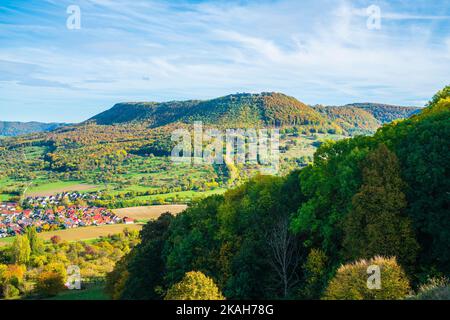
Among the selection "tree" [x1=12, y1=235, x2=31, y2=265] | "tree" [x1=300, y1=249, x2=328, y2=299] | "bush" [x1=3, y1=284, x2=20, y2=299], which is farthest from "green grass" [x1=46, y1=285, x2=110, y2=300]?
"tree" [x1=300, y1=249, x2=328, y2=299]

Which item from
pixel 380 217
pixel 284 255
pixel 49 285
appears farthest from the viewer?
pixel 49 285

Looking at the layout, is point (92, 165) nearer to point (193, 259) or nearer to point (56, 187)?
point (56, 187)

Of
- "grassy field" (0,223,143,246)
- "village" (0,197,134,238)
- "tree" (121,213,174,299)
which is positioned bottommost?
"grassy field" (0,223,143,246)

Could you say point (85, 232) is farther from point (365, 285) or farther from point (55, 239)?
point (365, 285)

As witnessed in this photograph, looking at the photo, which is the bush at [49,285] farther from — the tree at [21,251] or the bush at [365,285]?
the bush at [365,285]

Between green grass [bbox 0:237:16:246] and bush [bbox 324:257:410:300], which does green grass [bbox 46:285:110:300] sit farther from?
green grass [bbox 0:237:16:246]

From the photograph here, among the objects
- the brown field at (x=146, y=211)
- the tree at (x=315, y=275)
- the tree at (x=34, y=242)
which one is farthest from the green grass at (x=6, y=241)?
the tree at (x=315, y=275)

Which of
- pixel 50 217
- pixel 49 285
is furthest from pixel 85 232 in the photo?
pixel 49 285
